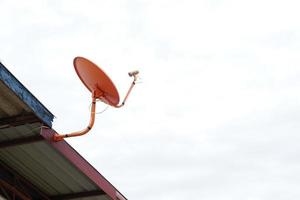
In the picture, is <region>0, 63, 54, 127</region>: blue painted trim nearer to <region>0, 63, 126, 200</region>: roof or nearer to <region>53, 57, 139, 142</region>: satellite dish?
<region>0, 63, 126, 200</region>: roof

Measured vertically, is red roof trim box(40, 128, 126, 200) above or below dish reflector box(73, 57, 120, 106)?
below

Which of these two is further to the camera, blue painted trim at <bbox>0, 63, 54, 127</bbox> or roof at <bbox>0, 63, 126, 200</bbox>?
roof at <bbox>0, 63, 126, 200</bbox>

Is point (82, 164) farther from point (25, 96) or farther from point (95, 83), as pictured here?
point (25, 96)

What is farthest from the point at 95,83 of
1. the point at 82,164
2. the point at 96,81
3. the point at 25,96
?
the point at 25,96

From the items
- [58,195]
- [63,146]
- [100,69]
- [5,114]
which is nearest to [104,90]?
[100,69]

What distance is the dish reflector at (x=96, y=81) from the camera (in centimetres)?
966

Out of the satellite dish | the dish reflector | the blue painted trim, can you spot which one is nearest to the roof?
the blue painted trim

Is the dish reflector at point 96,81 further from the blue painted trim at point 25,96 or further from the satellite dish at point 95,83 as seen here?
the blue painted trim at point 25,96

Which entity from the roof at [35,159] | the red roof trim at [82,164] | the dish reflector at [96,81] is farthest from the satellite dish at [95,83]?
the roof at [35,159]

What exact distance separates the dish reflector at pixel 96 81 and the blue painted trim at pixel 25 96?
1.20 metres

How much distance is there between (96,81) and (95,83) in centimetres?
4

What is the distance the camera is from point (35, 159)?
396 inches

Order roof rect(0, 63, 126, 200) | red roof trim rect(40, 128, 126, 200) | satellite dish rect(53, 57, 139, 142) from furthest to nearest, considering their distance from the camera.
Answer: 1. satellite dish rect(53, 57, 139, 142)
2. red roof trim rect(40, 128, 126, 200)
3. roof rect(0, 63, 126, 200)

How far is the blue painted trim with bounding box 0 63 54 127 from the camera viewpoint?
812cm
